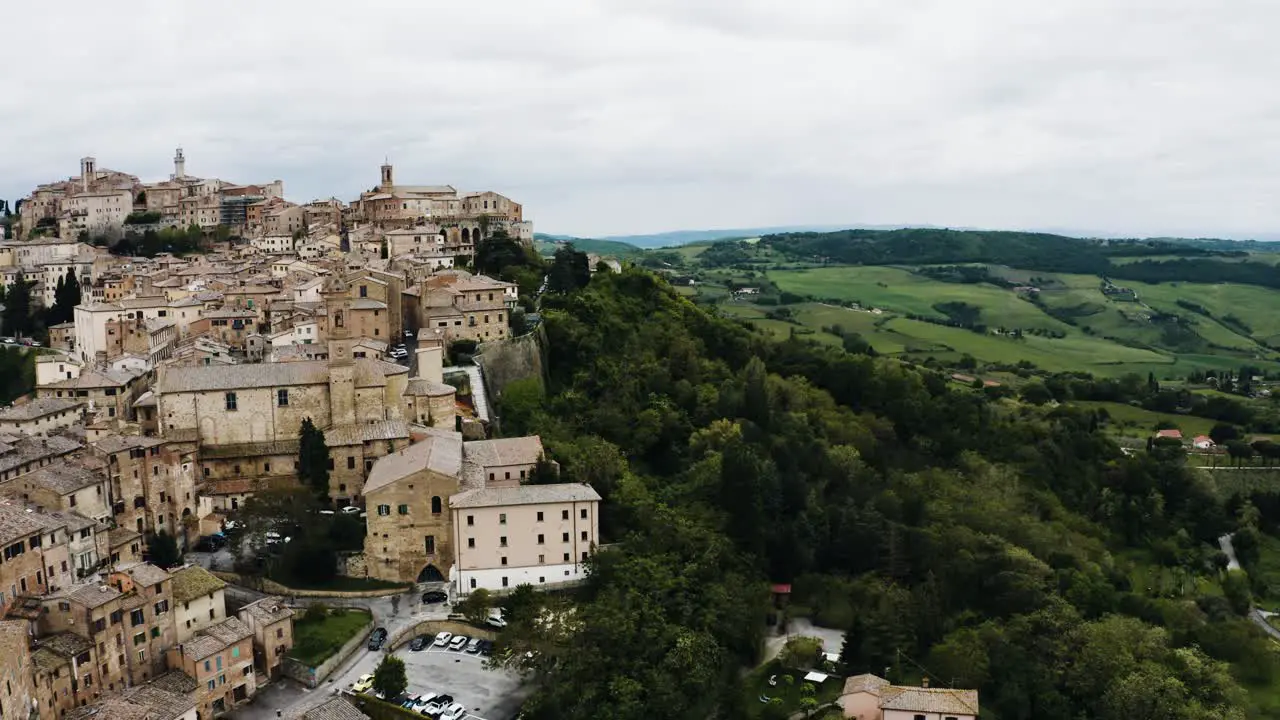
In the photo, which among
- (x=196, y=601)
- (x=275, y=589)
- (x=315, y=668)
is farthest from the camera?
(x=275, y=589)

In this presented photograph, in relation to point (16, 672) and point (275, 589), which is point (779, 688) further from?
point (16, 672)

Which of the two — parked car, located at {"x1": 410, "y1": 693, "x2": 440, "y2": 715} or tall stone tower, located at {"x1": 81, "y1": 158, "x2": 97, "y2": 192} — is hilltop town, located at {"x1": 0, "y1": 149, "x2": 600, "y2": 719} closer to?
parked car, located at {"x1": 410, "y1": 693, "x2": 440, "y2": 715}

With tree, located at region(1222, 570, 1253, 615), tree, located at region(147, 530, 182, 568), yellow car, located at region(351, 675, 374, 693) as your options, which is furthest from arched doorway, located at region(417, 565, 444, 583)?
tree, located at region(1222, 570, 1253, 615)

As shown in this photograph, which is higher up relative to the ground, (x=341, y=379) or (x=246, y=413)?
(x=341, y=379)

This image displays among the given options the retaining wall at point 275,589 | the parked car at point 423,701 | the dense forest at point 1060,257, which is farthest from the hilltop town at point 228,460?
the dense forest at point 1060,257

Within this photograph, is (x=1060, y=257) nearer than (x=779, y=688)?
No

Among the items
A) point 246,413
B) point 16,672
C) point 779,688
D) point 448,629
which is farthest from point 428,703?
point 246,413

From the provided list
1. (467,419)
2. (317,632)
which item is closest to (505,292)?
(467,419)

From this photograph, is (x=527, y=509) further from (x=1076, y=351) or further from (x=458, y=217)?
(x=1076, y=351)

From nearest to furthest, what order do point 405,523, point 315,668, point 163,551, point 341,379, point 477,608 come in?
1. point 315,668
2. point 477,608
3. point 163,551
4. point 405,523
5. point 341,379
